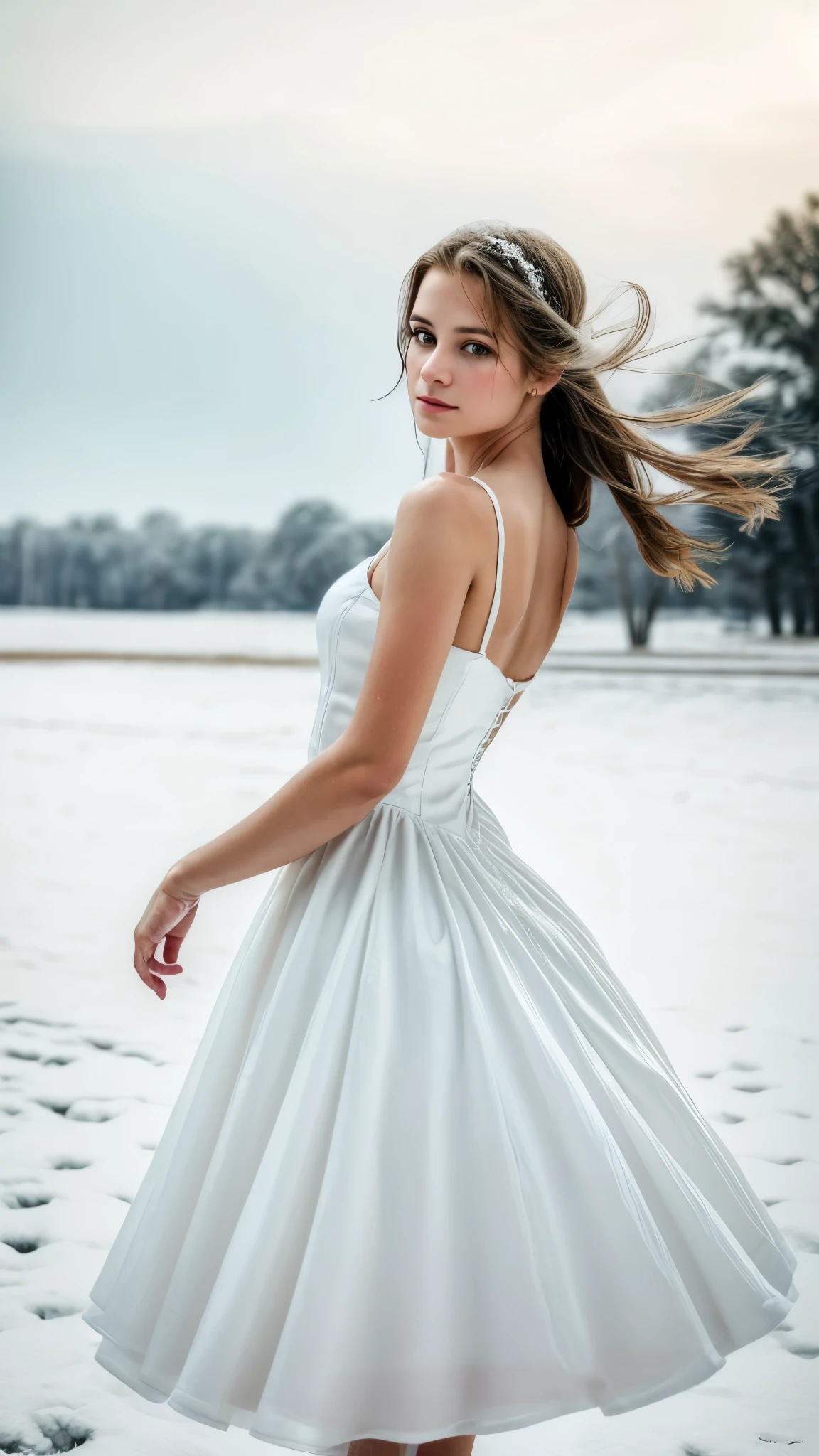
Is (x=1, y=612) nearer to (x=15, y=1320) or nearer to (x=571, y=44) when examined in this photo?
(x=571, y=44)

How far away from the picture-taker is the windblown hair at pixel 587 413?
1.04 m

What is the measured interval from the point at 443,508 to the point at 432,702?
0.57 ft

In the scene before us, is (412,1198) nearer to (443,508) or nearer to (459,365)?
(443,508)

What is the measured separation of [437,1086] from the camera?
95cm

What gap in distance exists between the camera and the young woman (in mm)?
917

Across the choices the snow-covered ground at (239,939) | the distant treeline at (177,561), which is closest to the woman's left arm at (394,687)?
the snow-covered ground at (239,939)

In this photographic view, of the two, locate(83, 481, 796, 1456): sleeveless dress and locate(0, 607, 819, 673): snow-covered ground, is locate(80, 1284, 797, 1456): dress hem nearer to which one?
locate(83, 481, 796, 1456): sleeveless dress

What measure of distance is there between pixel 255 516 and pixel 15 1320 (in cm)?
1333

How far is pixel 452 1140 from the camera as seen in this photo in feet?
3.10

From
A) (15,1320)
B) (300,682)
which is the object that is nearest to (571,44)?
(300,682)

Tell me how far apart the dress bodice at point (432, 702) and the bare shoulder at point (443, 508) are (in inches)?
2.0

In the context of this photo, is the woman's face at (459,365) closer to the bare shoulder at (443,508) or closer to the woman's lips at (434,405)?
the woman's lips at (434,405)

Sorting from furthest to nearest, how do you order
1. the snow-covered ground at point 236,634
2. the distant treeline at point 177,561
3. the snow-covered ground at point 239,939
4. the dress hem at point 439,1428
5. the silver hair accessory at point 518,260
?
the distant treeline at point 177,561
the snow-covered ground at point 236,634
the snow-covered ground at point 239,939
the silver hair accessory at point 518,260
the dress hem at point 439,1428

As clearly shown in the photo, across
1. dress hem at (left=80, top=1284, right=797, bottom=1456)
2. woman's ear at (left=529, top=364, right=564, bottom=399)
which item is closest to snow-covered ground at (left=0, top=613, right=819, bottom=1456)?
dress hem at (left=80, top=1284, right=797, bottom=1456)
